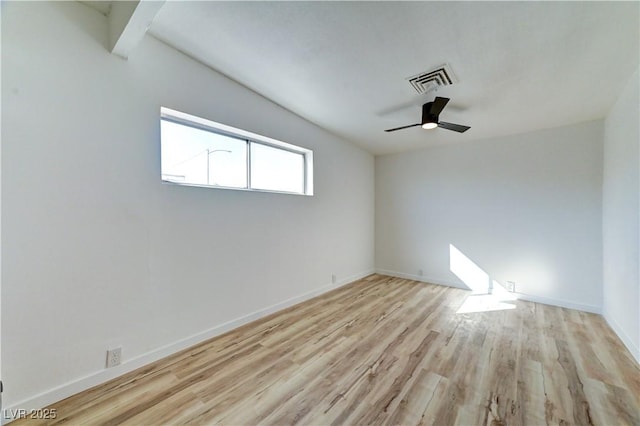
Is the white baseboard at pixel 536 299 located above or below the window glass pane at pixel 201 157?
below

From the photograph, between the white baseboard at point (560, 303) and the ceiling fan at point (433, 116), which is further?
the white baseboard at point (560, 303)

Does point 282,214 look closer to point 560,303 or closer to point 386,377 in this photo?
point 386,377

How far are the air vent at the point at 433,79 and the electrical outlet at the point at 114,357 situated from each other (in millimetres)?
3518

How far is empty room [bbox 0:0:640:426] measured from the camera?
5.28 feet

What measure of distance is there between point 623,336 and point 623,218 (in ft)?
3.89

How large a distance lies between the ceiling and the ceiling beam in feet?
0.82

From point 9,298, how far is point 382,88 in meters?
3.44

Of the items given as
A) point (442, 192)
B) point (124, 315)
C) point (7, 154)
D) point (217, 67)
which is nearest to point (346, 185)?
point (442, 192)

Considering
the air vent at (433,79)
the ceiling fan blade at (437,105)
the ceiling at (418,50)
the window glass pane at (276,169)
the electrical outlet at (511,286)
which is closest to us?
the ceiling at (418,50)

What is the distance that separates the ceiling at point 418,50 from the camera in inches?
68.1

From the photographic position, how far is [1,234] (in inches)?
58.5

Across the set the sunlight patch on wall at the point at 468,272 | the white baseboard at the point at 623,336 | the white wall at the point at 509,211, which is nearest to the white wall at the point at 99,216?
the white wall at the point at 509,211

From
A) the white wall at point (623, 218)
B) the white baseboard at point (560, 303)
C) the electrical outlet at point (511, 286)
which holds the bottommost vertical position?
the white baseboard at point (560, 303)

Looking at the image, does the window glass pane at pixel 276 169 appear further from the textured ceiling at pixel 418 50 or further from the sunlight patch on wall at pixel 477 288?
the sunlight patch on wall at pixel 477 288
